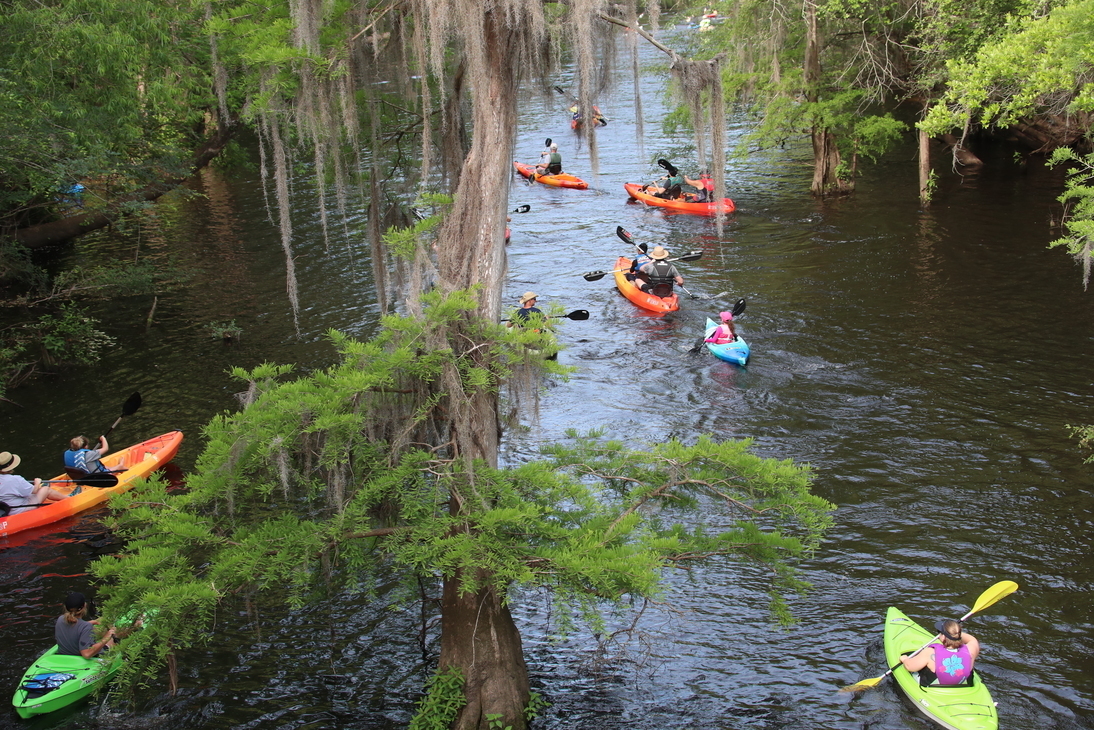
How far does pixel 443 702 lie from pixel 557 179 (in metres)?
22.2

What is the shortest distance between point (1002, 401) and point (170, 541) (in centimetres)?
1192

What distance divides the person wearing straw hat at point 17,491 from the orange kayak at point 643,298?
11050 millimetres

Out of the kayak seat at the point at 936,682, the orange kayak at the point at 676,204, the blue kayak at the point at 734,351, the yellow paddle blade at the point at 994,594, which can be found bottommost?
the kayak seat at the point at 936,682

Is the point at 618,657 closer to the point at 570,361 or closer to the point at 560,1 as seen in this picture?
the point at 560,1

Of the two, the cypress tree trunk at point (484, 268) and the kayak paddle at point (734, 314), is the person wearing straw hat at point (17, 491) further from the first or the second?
the kayak paddle at point (734, 314)

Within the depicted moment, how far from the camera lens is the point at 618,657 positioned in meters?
8.84

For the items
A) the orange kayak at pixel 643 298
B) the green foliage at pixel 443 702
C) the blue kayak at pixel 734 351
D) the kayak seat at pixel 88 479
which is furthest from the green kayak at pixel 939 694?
the kayak seat at pixel 88 479

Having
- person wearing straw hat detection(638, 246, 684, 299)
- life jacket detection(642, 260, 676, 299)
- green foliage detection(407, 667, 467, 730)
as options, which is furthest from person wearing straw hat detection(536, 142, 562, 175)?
green foliage detection(407, 667, 467, 730)

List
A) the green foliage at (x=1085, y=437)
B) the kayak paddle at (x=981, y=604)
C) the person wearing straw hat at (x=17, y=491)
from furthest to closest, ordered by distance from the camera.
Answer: the person wearing straw hat at (x=17, y=491) → the green foliage at (x=1085, y=437) → the kayak paddle at (x=981, y=604)

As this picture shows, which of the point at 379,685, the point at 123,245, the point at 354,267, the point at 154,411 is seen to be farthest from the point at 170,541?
the point at 123,245

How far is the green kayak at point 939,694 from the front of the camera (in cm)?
772

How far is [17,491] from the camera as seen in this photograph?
469 inches

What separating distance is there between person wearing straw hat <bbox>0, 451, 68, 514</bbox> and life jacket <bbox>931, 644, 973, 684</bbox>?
11166mm

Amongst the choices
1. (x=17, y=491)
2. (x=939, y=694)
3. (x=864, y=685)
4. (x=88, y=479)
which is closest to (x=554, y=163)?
(x=88, y=479)
